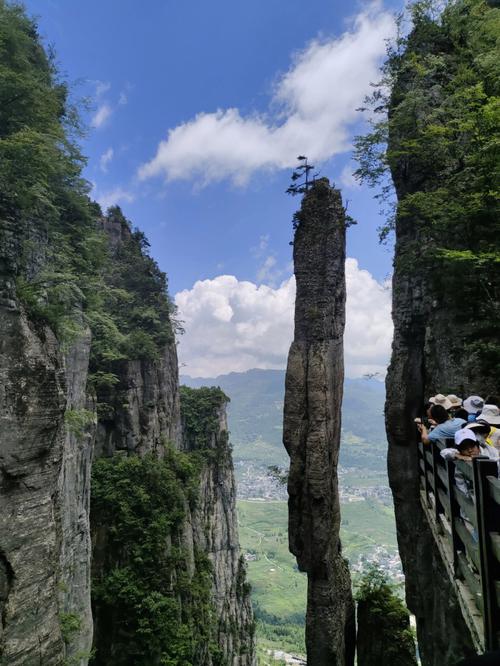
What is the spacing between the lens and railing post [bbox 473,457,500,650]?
134 inches

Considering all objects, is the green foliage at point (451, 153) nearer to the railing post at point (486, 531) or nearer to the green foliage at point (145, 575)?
the railing post at point (486, 531)

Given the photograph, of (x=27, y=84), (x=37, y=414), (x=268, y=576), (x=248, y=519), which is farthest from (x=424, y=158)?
(x=248, y=519)

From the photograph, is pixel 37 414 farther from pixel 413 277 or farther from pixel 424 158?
pixel 424 158

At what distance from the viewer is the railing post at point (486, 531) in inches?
134

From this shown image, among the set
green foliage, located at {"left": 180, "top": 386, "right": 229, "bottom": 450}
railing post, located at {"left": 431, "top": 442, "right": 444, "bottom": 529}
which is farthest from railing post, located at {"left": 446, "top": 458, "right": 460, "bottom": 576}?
green foliage, located at {"left": 180, "top": 386, "right": 229, "bottom": 450}

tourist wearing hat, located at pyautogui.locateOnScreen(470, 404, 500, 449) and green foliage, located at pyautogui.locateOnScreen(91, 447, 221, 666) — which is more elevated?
tourist wearing hat, located at pyautogui.locateOnScreen(470, 404, 500, 449)

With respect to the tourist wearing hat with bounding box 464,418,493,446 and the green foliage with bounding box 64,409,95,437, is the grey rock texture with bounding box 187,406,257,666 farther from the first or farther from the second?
the tourist wearing hat with bounding box 464,418,493,446

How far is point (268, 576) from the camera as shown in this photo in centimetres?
11406

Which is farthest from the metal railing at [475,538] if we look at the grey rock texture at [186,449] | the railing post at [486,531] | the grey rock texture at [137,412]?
the grey rock texture at [137,412]

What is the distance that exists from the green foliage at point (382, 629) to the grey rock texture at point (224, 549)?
17978 millimetres

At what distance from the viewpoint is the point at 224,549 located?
3712 cm

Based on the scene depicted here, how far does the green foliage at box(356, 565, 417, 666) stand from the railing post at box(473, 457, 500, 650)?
1136 cm

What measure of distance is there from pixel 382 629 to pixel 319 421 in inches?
274

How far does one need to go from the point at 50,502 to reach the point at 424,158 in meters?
14.4
